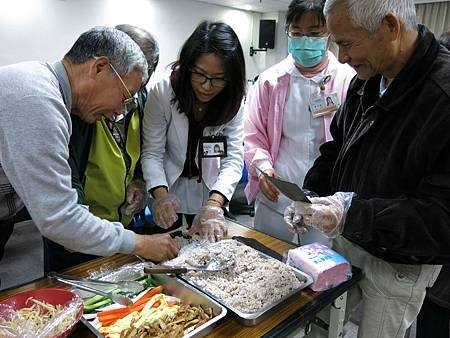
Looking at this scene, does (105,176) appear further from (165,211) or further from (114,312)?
(114,312)

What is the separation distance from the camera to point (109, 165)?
1287mm

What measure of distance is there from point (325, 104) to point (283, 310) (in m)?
0.94

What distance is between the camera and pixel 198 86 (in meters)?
1.41

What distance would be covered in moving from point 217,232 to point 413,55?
2.83ft

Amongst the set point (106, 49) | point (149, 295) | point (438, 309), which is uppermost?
point (106, 49)

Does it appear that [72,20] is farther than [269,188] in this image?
Yes

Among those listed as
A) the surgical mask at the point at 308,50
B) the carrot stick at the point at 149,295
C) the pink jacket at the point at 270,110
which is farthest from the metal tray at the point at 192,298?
the surgical mask at the point at 308,50

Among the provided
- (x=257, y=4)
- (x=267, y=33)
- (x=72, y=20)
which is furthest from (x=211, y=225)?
(x=267, y=33)

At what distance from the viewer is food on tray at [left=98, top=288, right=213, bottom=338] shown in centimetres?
83

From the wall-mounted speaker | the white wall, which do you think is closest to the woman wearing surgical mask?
the white wall

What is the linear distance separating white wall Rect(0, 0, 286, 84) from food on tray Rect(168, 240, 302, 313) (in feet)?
12.6

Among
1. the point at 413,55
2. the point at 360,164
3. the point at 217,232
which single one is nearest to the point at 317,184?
the point at 360,164

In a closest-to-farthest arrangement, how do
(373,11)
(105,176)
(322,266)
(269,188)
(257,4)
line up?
1. (373,11)
2. (322,266)
3. (105,176)
4. (269,188)
5. (257,4)

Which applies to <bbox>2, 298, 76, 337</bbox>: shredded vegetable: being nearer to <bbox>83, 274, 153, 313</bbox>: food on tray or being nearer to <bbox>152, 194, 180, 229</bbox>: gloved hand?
<bbox>83, 274, 153, 313</bbox>: food on tray
